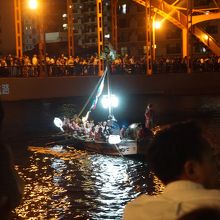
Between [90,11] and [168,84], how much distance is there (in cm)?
8707

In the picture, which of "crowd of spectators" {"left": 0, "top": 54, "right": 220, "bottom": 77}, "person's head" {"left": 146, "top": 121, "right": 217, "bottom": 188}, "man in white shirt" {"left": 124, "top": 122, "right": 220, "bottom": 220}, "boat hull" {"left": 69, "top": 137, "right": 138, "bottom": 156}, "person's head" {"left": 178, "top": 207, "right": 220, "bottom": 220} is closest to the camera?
"person's head" {"left": 178, "top": 207, "right": 220, "bottom": 220}

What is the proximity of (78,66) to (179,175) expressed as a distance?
3907 centimetres

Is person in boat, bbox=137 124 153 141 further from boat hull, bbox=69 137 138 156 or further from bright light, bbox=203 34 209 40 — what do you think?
bright light, bbox=203 34 209 40

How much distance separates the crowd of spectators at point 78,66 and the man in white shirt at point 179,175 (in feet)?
108

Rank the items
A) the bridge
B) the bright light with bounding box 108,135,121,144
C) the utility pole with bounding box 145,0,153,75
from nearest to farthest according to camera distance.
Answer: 1. the bright light with bounding box 108,135,121,144
2. the bridge
3. the utility pole with bounding box 145,0,153,75

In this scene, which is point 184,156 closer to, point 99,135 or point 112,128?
point 112,128

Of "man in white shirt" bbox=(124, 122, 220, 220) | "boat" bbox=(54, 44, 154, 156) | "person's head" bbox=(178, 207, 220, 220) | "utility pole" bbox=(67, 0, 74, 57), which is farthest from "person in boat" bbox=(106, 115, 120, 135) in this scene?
"utility pole" bbox=(67, 0, 74, 57)

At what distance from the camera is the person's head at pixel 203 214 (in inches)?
85.5

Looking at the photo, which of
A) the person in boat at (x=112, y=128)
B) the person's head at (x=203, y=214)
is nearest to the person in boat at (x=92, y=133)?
the person in boat at (x=112, y=128)

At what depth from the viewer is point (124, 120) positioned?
3262 centimetres

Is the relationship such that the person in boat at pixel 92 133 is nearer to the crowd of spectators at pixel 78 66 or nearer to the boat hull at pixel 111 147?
the boat hull at pixel 111 147

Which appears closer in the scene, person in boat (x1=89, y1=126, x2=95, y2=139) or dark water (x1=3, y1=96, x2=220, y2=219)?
dark water (x1=3, y1=96, x2=220, y2=219)

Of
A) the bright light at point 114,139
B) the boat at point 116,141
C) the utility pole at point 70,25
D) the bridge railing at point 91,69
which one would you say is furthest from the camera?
the utility pole at point 70,25

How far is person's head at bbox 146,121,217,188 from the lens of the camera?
2.43 m
